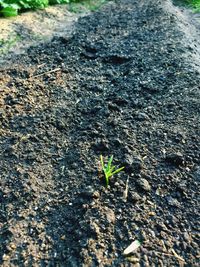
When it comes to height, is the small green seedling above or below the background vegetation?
below

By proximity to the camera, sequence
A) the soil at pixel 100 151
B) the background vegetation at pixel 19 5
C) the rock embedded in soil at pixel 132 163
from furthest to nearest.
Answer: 1. the background vegetation at pixel 19 5
2. the rock embedded in soil at pixel 132 163
3. the soil at pixel 100 151

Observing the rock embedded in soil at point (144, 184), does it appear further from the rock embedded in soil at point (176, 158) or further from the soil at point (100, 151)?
the rock embedded in soil at point (176, 158)

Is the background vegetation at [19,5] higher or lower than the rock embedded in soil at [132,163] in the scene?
higher

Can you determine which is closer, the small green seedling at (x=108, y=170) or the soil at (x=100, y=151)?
the soil at (x=100, y=151)

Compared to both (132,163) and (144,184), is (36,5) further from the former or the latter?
(144,184)

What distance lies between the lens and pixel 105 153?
2730 mm

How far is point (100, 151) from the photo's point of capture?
2750 millimetres

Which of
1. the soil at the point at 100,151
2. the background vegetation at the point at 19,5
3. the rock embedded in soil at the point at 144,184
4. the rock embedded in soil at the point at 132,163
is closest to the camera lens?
the soil at the point at 100,151

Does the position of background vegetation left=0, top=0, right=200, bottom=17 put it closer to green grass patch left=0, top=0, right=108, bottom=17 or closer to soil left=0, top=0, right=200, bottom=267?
green grass patch left=0, top=0, right=108, bottom=17

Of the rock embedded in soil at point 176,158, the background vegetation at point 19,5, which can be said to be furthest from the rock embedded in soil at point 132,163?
the background vegetation at point 19,5

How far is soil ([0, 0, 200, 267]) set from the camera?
2.19m

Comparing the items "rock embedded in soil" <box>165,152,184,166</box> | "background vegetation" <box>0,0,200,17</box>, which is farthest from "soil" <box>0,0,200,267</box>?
"background vegetation" <box>0,0,200,17</box>

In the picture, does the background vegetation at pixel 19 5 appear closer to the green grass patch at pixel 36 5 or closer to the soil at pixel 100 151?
the green grass patch at pixel 36 5

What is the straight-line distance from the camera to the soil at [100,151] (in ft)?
7.17
